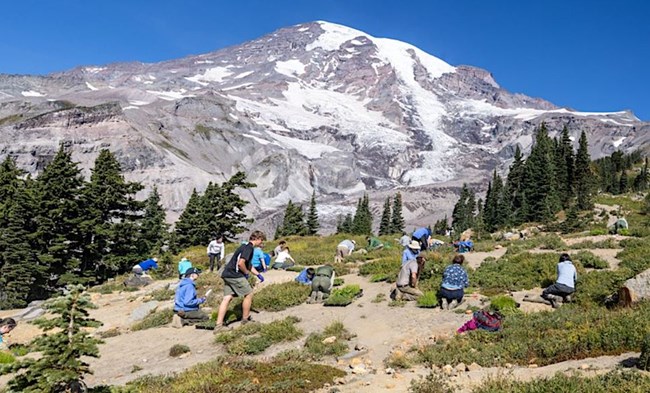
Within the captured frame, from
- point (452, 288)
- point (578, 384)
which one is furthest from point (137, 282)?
point (578, 384)

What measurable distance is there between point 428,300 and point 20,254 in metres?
32.9

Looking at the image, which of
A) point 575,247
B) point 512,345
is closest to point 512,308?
point 512,345

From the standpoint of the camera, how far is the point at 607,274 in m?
16.1

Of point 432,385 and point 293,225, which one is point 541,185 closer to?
point 293,225

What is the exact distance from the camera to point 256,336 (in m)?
13.7

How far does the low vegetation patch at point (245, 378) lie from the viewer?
906 cm

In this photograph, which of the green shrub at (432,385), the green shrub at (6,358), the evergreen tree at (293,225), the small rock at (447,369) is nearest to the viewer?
the green shrub at (432,385)

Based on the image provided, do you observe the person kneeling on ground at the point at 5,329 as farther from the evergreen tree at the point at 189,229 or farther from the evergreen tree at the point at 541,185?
the evergreen tree at the point at 541,185

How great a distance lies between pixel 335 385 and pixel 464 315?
242 inches

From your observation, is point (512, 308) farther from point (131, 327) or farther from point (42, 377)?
point (131, 327)

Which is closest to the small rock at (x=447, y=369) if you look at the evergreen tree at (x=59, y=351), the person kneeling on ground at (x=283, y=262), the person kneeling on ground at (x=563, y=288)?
the evergreen tree at (x=59, y=351)

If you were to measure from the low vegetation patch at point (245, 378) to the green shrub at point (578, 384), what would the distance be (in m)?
3.24

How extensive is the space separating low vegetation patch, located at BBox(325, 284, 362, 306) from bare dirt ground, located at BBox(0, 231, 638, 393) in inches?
9.2

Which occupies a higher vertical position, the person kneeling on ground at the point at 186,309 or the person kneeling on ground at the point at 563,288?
the person kneeling on ground at the point at 563,288
